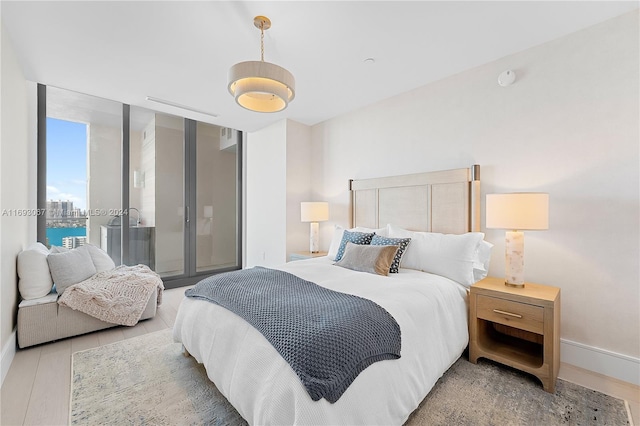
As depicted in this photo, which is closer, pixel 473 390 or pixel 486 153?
pixel 473 390

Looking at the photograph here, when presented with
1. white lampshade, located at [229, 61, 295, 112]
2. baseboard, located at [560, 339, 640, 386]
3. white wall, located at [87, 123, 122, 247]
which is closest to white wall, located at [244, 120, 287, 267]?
white wall, located at [87, 123, 122, 247]

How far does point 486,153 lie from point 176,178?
164 inches

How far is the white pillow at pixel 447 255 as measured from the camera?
2.29 m

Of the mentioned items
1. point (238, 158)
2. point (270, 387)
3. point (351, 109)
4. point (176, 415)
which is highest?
point (351, 109)

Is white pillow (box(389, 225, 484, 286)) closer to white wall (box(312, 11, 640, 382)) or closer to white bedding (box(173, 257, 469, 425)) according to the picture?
white bedding (box(173, 257, 469, 425))

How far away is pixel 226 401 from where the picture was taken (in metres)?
1.70

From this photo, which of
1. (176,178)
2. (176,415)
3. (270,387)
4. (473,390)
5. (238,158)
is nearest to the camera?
(270,387)

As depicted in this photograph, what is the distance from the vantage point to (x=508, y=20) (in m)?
2.06

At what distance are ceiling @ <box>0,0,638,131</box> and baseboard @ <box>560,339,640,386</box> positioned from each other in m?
2.43

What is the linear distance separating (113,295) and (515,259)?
11.8 ft

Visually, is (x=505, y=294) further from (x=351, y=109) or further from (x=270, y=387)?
(x=351, y=109)

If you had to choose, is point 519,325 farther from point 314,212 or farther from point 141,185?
point 141,185

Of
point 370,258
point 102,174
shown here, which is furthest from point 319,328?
point 102,174

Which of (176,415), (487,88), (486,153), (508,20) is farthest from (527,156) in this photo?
(176,415)
